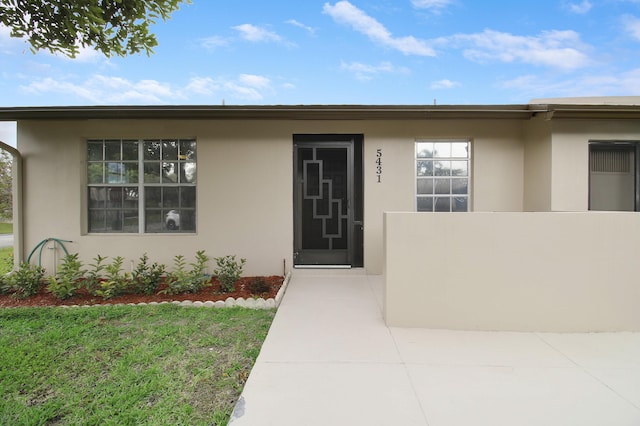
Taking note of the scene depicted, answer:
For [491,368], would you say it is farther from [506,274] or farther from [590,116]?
[590,116]

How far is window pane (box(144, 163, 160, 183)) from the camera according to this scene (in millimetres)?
5766

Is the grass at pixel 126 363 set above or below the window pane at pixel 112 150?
below

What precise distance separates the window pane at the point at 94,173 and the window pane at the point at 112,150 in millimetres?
254

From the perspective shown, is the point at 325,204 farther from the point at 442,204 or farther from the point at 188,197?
the point at 188,197

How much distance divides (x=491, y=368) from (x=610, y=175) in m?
4.86

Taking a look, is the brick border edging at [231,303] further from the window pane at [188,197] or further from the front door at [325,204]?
the window pane at [188,197]

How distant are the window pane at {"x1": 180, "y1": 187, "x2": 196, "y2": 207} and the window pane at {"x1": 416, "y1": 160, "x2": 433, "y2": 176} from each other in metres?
4.41

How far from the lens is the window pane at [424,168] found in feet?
19.2

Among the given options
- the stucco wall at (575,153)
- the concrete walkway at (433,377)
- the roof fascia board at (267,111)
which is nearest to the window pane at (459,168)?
the roof fascia board at (267,111)

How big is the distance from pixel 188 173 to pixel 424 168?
462 centimetres

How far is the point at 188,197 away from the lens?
5.79m

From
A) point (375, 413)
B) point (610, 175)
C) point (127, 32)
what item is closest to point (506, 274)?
point (375, 413)

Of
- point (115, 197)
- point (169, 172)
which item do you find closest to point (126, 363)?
point (169, 172)

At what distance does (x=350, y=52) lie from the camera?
922cm
